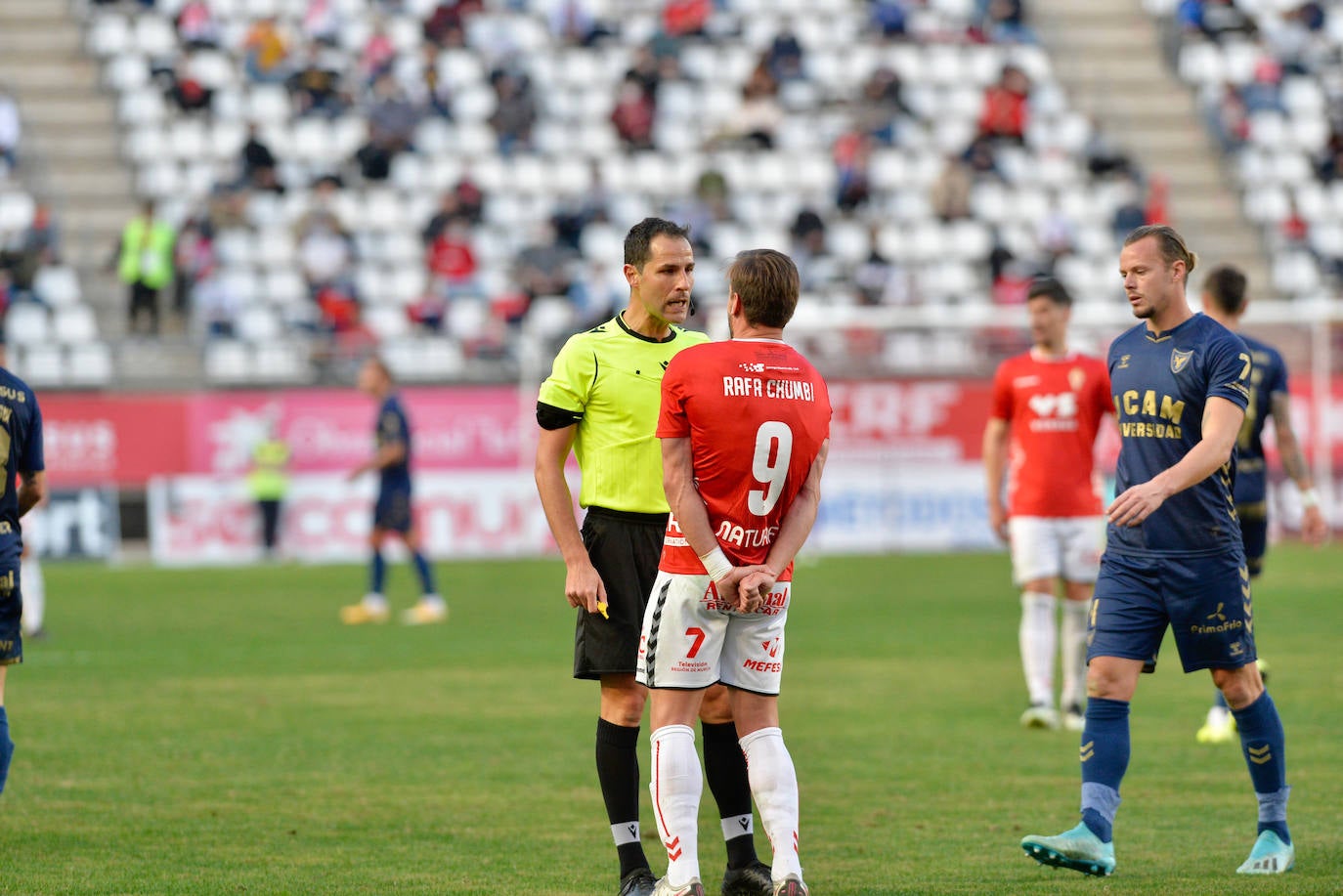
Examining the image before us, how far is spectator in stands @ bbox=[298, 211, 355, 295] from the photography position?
27391mm

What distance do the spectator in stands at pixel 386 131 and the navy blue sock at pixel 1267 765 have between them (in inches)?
941

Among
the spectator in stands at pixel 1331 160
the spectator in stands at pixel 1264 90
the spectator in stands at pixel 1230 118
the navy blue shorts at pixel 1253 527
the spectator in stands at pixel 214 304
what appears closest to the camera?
the navy blue shorts at pixel 1253 527

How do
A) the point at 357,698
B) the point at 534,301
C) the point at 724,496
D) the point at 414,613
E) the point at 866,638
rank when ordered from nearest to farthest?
the point at 724,496 → the point at 357,698 → the point at 866,638 → the point at 414,613 → the point at 534,301

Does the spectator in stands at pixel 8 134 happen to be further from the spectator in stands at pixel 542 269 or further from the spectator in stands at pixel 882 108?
the spectator in stands at pixel 882 108

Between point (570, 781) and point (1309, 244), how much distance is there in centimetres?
2463

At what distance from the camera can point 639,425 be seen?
6.46 meters

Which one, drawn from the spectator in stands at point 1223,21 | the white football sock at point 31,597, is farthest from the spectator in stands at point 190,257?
the spectator in stands at point 1223,21

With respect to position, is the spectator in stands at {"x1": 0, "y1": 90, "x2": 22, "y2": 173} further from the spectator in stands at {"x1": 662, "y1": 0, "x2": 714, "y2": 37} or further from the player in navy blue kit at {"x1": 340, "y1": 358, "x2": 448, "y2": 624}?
the player in navy blue kit at {"x1": 340, "y1": 358, "x2": 448, "y2": 624}

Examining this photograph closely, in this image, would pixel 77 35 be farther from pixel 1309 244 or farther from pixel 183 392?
pixel 1309 244

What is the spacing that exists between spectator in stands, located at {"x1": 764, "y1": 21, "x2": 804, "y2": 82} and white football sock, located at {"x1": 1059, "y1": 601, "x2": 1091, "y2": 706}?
2204 centimetres

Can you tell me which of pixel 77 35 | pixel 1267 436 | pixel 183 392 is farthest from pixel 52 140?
pixel 1267 436

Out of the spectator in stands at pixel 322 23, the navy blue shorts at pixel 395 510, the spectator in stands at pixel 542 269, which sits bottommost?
the navy blue shorts at pixel 395 510

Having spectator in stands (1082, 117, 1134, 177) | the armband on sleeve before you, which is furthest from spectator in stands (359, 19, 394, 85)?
the armband on sleeve

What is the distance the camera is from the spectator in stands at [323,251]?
27.4m
